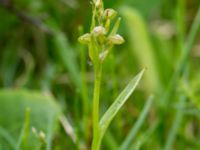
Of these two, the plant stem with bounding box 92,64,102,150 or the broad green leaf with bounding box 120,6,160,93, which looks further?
the broad green leaf with bounding box 120,6,160,93

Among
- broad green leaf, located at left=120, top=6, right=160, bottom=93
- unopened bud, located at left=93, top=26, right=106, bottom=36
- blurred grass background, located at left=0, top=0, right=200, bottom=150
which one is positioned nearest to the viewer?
unopened bud, located at left=93, top=26, right=106, bottom=36

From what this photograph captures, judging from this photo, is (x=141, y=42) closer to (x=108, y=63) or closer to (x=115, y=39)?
(x=108, y=63)

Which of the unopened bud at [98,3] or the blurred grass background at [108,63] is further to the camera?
the blurred grass background at [108,63]

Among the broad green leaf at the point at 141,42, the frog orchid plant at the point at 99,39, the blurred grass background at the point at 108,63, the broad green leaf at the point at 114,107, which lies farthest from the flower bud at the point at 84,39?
the broad green leaf at the point at 141,42

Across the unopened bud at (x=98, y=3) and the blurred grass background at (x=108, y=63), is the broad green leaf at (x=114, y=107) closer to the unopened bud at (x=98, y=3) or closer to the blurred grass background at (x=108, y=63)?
the unopened bud at (x=98, y=3)

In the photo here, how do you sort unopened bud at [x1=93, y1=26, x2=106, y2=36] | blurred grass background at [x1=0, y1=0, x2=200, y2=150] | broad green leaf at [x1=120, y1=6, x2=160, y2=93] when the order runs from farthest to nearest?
1. broad green leaf at [x1=120, y1=6, x2=160, y2=93]
2. blurred grass background at [x1=0, y1=0, x2=200, y2=150]
3. unopened bud at [x1=93, y1=26, x2=106, y2=36]

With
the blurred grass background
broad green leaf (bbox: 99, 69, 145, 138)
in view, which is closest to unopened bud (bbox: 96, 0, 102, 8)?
broad green leaf (bbox: 99, 69, 145, 138)

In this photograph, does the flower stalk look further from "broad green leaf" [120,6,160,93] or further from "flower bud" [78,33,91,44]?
"broad green leaf" [120,6,160,93]

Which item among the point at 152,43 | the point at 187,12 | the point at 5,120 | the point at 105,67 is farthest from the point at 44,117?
the point at 187,12

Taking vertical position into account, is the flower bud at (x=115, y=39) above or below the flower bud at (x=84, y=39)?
below
